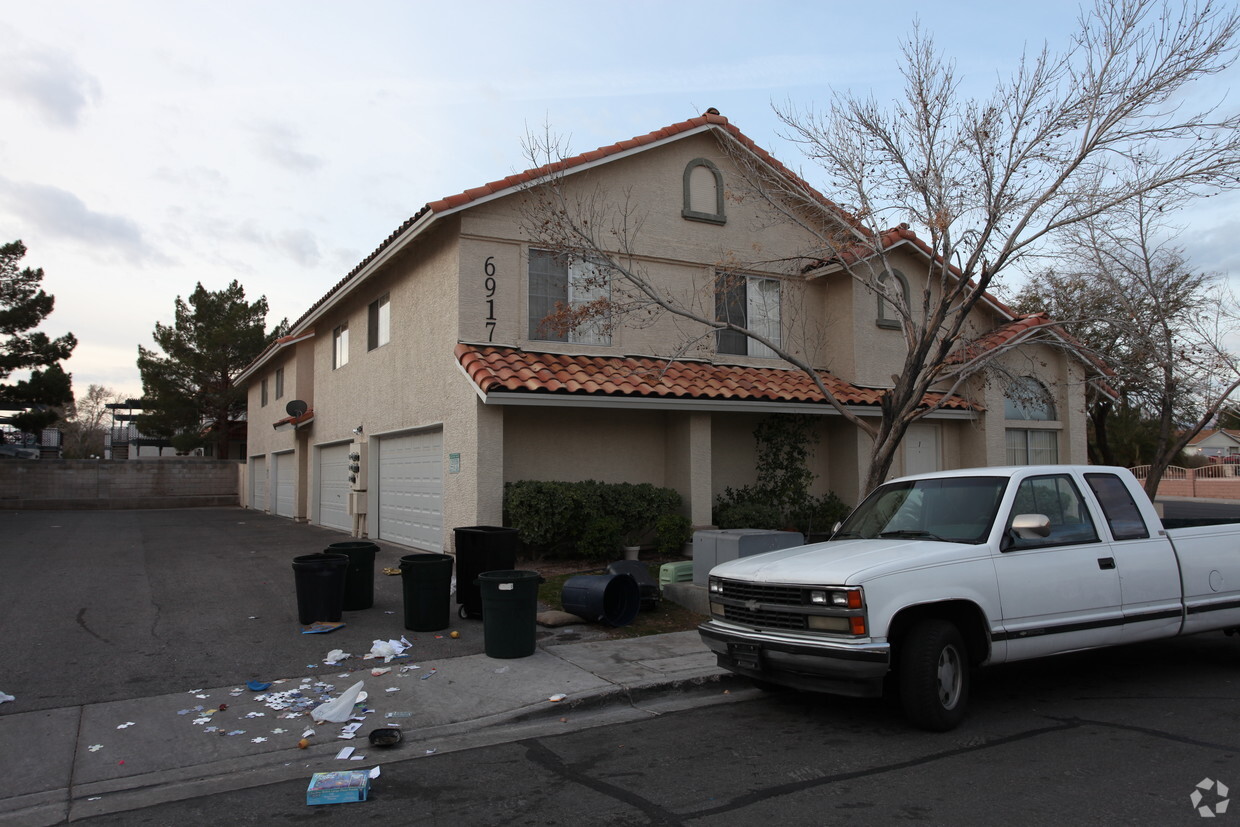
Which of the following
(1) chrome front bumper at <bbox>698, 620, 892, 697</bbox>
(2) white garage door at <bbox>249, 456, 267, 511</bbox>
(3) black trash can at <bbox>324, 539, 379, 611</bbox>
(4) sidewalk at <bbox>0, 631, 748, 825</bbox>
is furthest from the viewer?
(2) white garage door at <bbox>249, 456, 267, 511</bbox>

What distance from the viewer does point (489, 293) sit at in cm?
1320

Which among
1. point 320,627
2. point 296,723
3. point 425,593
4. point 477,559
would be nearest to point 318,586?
point 320,627

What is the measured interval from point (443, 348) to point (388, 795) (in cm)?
946

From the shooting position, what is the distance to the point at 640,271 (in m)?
14.3

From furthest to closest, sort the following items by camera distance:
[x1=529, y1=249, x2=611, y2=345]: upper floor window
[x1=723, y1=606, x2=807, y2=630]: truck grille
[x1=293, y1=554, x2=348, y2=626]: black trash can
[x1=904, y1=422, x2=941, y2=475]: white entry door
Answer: [x1=904, y1=422, x2=941, y2=475]: white entry door → [x1=529, y1=249, x2=611, y2=345]: upper floor window → [x1=293, y1=554, x2=348, y2=626]: black trash can → [x1=723, y1=606, x2=807, y2=630]: truck grille

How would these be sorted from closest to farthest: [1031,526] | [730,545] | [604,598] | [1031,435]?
[1031,526]
[604,598]
[730,545]
[1031,435]

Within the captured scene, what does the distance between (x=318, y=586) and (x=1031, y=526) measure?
6727 mm

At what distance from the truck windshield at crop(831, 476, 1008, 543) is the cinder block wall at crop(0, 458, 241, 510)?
1251 inches

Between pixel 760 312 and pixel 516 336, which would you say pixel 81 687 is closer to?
pixel 516 336

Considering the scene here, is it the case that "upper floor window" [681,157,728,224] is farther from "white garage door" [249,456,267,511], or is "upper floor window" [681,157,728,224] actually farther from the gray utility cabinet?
"white garage door" [249,456,267,511]

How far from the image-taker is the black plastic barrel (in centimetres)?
909

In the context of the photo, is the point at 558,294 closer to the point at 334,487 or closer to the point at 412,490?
the point at 412,490

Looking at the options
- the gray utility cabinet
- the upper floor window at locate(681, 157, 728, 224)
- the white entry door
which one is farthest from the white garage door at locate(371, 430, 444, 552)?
the white entry door

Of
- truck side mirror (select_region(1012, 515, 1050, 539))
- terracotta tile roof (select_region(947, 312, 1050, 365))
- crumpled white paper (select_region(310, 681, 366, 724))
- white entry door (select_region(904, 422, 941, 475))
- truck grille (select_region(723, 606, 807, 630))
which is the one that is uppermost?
terracotta tile roof (select_region(947, 312, 1050, 365))
